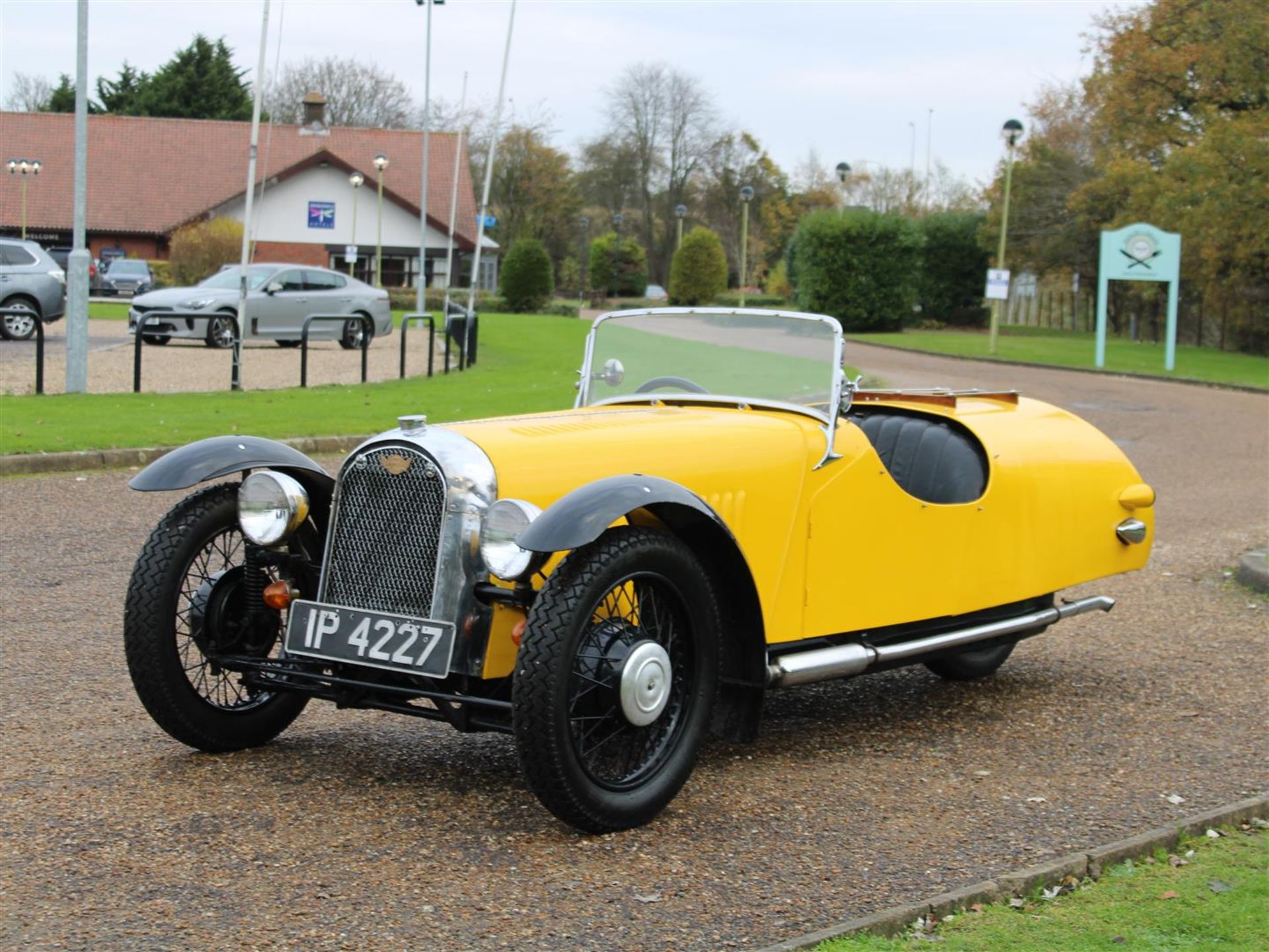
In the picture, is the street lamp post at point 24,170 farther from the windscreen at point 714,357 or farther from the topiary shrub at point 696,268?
the windscreen at point 714,357

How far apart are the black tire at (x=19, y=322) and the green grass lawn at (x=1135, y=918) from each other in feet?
78.3

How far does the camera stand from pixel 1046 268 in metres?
53.7

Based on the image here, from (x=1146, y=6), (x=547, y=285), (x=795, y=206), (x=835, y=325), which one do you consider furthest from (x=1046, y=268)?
(x=835, y=325)

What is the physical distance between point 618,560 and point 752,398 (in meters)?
1.74

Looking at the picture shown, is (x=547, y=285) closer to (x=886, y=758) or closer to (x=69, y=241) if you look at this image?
(x=69, y=241)

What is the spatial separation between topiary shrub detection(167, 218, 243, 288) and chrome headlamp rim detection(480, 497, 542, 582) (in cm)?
3733

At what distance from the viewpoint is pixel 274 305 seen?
2739cm

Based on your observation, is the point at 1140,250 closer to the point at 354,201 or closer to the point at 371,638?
the point at 371,638

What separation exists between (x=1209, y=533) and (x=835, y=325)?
6.17 m

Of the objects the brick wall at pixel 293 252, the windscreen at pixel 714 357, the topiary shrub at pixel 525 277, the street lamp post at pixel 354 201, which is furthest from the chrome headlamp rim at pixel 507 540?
the brick wall at pixel 293 252

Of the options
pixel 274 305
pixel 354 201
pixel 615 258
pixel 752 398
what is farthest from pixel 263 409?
pixel 615 258

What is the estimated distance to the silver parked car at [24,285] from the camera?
Answer: 2481cm

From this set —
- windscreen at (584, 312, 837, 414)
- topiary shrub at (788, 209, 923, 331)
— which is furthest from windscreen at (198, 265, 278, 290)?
topiary shrub at (788, 209, 923, 331)

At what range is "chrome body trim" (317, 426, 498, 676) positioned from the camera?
457 centimetres
